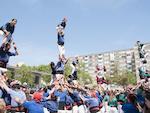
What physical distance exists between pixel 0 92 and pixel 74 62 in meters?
10.7

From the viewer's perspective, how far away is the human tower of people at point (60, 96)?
779cm

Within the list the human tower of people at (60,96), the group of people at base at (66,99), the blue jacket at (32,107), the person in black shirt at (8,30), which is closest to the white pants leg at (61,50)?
the human tower of people at (60,96)

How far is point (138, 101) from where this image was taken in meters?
7.69

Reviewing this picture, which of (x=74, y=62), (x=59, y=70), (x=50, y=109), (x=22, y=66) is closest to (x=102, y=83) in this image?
(x=74, y=62)

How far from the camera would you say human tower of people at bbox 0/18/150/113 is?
779 centimetres

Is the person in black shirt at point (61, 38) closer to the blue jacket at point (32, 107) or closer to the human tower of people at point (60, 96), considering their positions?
the human tower of people at point (60, 96)

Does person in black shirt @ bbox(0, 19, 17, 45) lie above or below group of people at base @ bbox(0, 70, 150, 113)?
above

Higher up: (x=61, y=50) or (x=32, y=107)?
(x=61, y=50)

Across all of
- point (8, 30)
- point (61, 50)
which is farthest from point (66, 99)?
point (61, 50)

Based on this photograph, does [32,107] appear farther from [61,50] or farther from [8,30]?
[61,50]

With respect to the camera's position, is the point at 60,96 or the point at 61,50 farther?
the point at 61,50

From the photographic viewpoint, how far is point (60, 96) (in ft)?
41.6

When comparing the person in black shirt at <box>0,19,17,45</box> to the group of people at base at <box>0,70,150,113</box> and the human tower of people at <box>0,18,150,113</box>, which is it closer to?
the human tower of people at <box>0,18,150,113</box>

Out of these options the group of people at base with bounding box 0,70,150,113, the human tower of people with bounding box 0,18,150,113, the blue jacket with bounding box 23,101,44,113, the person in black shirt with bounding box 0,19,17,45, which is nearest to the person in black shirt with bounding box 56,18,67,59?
the human tower of people with bounding box 0,18,150,113
